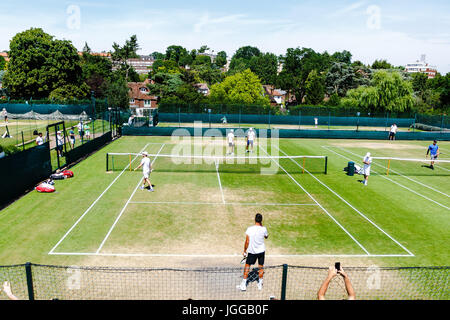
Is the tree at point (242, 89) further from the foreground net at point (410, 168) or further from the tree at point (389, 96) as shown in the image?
the foreground net at point (410, 168)

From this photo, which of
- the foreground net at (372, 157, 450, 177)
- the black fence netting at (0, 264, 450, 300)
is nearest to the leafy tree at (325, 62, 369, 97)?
the foreground net at (372, 157, 450, 177)

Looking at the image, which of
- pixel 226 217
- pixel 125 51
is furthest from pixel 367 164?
pixel 125 51

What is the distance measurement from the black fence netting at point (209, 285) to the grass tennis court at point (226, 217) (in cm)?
76

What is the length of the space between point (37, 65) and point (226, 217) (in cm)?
A: 6183

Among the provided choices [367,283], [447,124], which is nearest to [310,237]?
[367,283]

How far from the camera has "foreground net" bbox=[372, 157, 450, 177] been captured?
23.2 metres

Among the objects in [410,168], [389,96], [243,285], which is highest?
[389,96]

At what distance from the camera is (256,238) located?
905 cm

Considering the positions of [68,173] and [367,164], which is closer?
[367,164]

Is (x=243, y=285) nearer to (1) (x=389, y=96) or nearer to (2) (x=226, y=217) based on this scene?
(2) (x=226, y=217)

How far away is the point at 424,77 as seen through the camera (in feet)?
355

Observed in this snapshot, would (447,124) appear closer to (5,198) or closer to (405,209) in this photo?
(405,209)

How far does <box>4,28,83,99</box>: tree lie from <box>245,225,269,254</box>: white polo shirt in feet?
208

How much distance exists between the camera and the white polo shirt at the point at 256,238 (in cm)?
902
